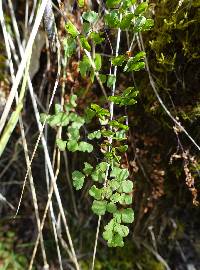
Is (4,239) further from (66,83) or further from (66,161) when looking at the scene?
(66,83)

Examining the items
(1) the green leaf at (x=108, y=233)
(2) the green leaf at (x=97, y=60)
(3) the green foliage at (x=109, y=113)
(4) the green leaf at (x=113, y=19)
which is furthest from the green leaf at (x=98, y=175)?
(4) the green leaf at (x=113, y=19)

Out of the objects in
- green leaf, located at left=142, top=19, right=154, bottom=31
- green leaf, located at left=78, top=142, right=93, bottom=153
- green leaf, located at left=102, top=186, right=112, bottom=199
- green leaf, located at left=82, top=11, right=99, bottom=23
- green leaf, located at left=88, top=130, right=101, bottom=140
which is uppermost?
green leaf, located at left=82, top=11, right=99, bottom=23

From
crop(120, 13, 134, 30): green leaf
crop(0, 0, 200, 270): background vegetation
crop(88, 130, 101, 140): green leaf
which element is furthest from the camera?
crop(0, 0, 200, 270): background vegetation

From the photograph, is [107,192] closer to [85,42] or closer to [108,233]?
[108,233]

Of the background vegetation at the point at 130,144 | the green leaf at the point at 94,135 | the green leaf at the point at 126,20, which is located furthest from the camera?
the background vegetation at the point at 130,144

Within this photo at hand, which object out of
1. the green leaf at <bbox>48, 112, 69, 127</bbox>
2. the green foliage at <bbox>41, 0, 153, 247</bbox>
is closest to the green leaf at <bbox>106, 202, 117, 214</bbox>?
the green foliage at <bbox>41, 0, 153, 247</bbox>

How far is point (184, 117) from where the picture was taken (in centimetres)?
129

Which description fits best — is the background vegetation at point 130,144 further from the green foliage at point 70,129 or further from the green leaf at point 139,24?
the green leaf at point 139,24

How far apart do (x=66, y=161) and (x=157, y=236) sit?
0.42 m

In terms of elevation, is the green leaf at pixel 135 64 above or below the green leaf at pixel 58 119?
above

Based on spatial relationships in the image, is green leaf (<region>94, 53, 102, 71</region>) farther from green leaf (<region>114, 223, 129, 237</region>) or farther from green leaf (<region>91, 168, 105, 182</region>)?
green leaf (<region>114, 223, 129, 237</region>)

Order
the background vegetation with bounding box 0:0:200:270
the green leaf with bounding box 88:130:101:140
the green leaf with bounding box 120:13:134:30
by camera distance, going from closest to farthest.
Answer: the green leaf with bounding box 120:13:134:30, the green leaf with bounding box 88:130:101:140, the background vegetation with bounding box 0:0:200:270

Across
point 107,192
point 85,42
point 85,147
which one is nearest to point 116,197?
point 107,192

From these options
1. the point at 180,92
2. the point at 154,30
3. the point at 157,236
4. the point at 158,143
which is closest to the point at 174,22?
the point at 154,30
